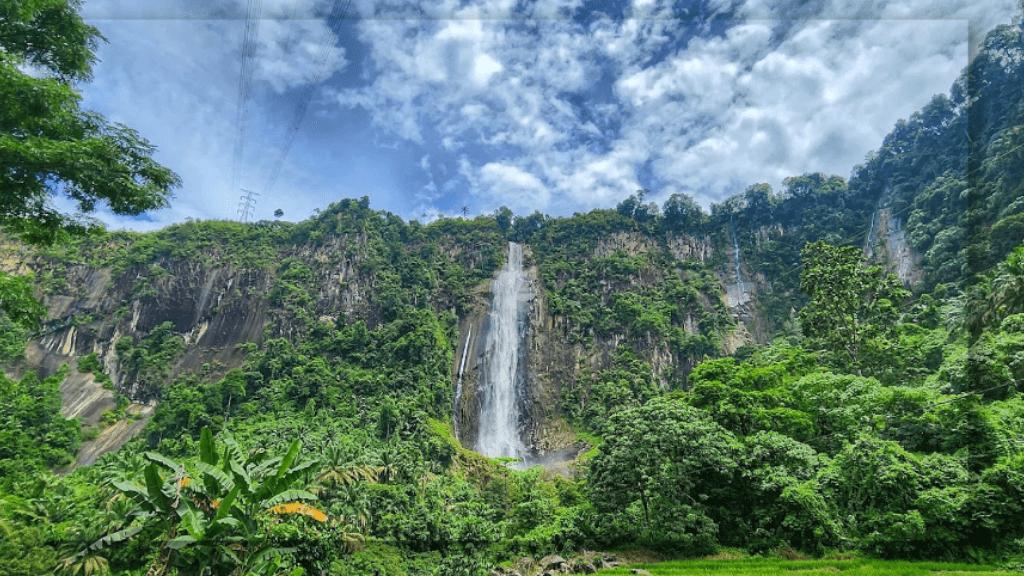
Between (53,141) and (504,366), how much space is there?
44.5 meters

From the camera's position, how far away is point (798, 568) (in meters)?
9.97

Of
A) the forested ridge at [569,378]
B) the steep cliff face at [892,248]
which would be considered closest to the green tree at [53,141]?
the forested ridge at [569,378]

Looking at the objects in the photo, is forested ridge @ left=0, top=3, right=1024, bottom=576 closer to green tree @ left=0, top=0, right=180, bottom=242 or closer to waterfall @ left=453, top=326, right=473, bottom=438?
green tree @ left=0, top=0, right=180, bottom=242


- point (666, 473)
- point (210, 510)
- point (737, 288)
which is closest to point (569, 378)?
point (737, 288)

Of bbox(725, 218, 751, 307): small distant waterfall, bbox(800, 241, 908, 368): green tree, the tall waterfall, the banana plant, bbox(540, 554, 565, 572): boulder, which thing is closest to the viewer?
the banana plant

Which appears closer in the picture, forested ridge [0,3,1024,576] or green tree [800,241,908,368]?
forested ridge [0,3,1024,576]

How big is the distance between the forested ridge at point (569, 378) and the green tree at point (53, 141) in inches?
4.3

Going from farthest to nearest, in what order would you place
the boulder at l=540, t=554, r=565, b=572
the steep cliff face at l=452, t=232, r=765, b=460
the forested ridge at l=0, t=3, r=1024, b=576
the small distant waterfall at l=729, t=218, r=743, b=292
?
the small distant waterfall at l=729, t=218, r=743, b=292 → the steep cliff face at l=452, t=232, r=765, b=460 → the boulder at l=540, t=554, r=565, b=572 → the forested ridge at l=0, t=3, r=1024, b=576

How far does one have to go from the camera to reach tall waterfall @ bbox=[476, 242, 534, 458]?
139ft

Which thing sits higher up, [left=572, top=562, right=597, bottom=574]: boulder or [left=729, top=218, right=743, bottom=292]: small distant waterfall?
[left=729, top=218, right=743, bottom=292]: small distant waterfall

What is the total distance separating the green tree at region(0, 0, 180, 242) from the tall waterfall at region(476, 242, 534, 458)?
3735 cm

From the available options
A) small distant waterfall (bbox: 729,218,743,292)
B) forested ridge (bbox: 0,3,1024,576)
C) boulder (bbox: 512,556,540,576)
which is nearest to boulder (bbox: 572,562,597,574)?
forested ridge (bbox: 0,3,1024,576)

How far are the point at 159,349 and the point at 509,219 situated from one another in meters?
44.7

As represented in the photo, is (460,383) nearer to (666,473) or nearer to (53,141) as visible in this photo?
(666,473)
